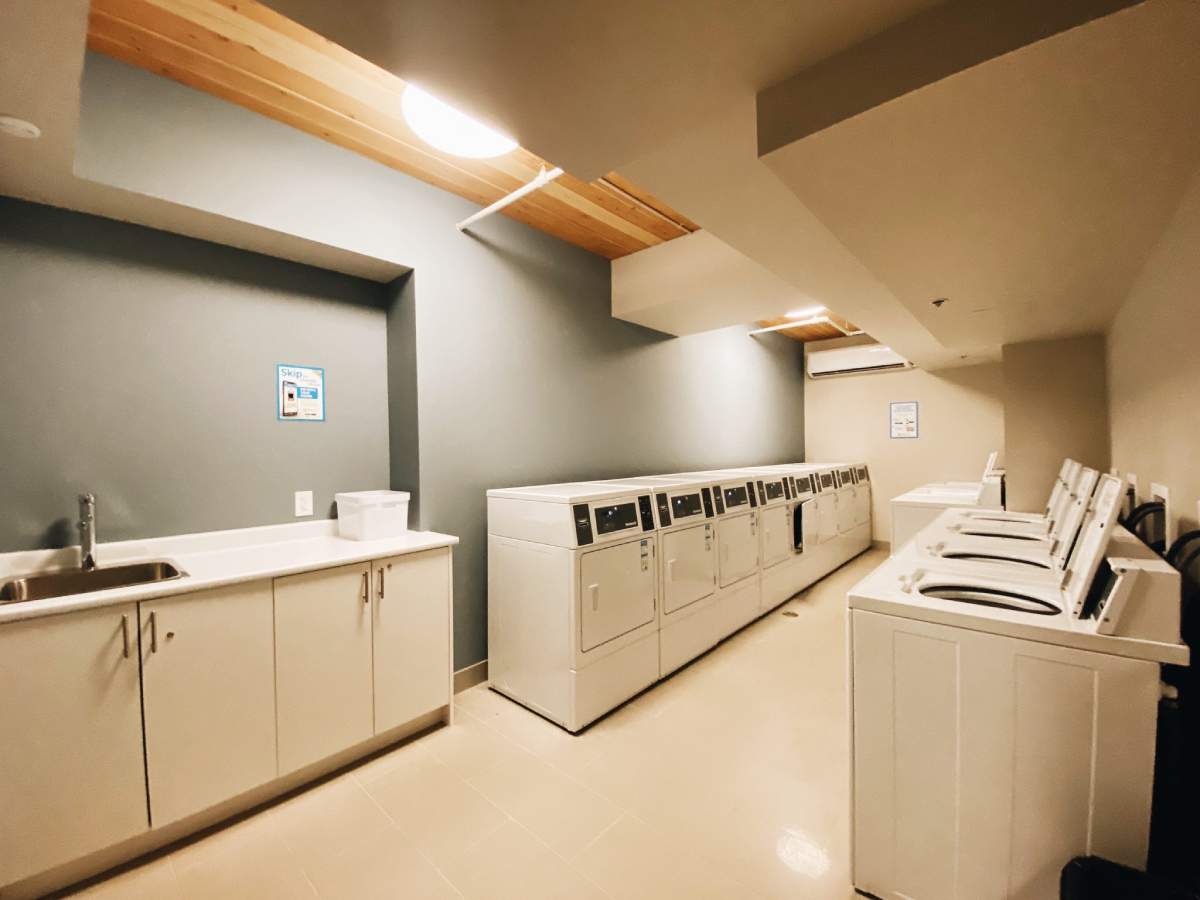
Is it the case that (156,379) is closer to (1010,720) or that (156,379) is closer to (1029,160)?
(1029,160)

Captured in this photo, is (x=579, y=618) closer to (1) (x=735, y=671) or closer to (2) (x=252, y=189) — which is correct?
(1) (x=735, y=671)

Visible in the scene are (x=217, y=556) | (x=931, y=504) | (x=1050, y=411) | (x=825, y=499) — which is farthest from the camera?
(x=825, y=499)

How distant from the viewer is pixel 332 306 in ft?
8.57

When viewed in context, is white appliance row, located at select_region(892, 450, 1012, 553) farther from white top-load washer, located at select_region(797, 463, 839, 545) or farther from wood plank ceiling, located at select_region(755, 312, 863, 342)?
wood plank ceiling, located at select_region(755, 312, 863, 342)

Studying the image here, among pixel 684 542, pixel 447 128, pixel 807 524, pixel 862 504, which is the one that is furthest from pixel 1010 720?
pixel 862 504

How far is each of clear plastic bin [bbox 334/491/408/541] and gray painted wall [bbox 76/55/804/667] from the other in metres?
0.18

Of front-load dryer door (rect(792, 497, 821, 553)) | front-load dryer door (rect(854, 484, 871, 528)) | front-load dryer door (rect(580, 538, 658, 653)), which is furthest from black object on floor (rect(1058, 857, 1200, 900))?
front-load dryer door (rect(854, 484, 871, 528))

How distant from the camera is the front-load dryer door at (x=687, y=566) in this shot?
2.87 m

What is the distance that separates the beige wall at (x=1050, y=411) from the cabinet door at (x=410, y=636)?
12.6 feet

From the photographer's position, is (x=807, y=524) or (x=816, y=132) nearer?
(x=816, y=132)

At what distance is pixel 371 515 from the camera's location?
94.2 inches

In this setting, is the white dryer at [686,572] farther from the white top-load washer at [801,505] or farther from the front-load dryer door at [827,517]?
the front-load dryer door at [827,517]

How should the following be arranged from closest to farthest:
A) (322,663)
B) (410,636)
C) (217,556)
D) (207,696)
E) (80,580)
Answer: (207,696), (80,580), (322,663), (217,556), (410,636)

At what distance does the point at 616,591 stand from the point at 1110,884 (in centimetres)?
182
